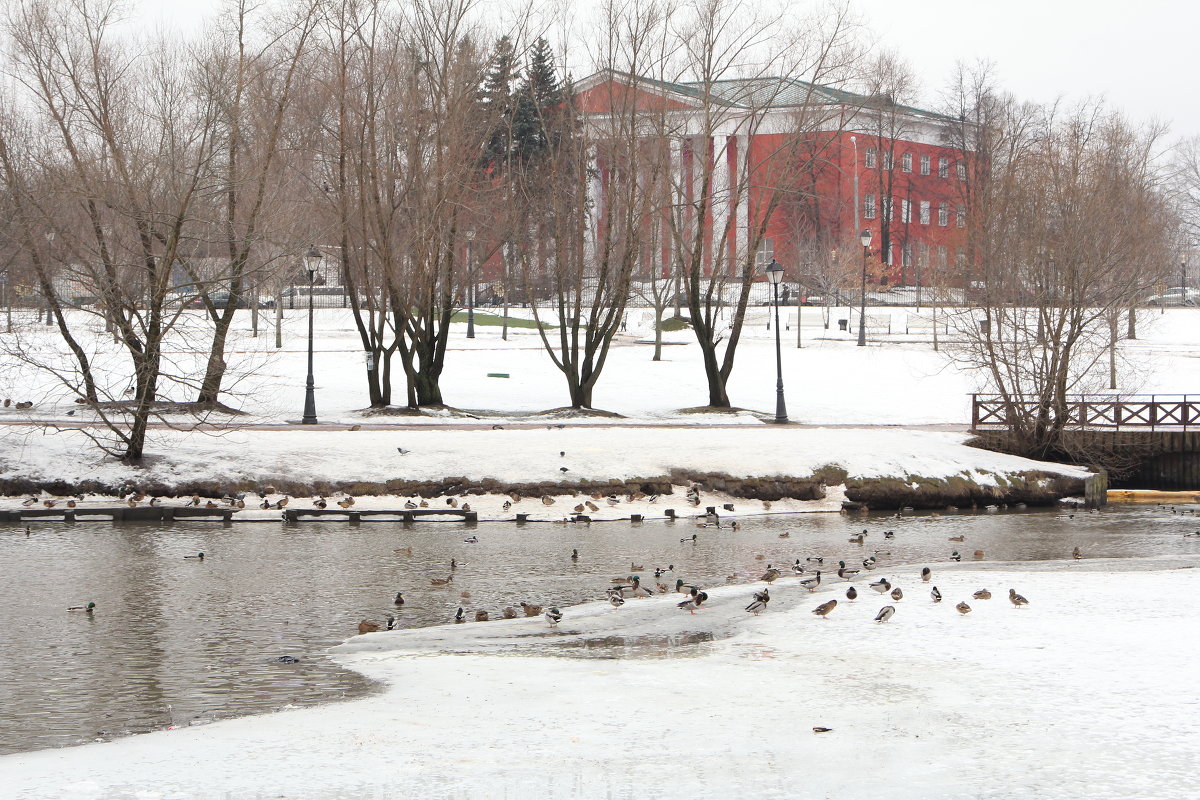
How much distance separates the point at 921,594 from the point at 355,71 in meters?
24.4

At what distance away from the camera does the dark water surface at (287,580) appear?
1117cm

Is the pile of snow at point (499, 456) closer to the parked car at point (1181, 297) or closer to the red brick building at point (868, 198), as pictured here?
the red brick building at point (868, 198)

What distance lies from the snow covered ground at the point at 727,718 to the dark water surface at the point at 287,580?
0.77m

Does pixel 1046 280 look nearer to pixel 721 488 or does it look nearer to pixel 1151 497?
pixel 1151 497

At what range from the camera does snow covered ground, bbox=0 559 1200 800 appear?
8445mm

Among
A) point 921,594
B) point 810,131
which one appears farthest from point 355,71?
point 921,594

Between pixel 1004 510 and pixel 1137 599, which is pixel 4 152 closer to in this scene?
pixel 1004 510

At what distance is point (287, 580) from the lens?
17.0 m

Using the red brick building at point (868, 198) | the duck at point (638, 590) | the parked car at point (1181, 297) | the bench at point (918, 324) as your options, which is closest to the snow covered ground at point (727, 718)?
the duck at point (638, 590)

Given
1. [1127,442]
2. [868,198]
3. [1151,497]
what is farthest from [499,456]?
[868,198]

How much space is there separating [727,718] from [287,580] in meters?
8.62

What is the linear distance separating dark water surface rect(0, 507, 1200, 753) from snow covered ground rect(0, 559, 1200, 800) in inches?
30.5

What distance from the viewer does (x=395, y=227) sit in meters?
35.3

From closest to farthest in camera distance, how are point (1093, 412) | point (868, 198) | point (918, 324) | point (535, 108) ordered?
point (1093, 412) < point (535, 108) < point (918, 324) < point (868, 198)
